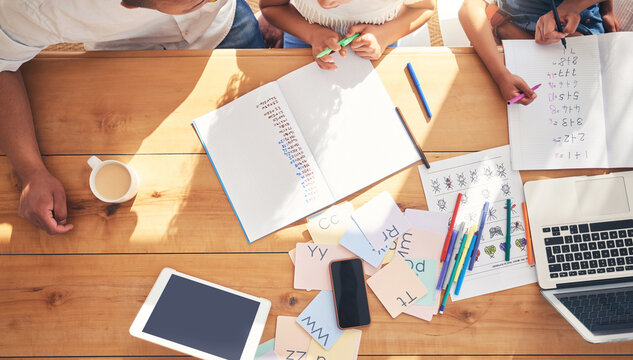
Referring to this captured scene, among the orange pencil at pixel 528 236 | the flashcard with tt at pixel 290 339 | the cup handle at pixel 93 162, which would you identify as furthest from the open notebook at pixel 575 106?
the cup handle at pixel 93 162

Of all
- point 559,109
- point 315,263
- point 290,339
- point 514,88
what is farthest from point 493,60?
point 290,339

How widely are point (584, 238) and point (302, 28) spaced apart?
0.80m

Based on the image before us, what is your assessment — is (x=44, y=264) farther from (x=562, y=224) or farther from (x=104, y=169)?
(x=562, y=224)

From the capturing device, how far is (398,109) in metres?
0.84

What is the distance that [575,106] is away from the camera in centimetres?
83

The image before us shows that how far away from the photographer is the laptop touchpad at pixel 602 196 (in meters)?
0.80

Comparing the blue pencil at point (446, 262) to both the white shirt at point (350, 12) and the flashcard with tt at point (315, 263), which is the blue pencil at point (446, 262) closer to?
the flashcard with tt at point (315, 263)

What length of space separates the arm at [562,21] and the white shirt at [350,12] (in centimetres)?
32

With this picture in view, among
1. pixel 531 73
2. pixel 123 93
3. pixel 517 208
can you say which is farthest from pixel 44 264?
pixel 531 73

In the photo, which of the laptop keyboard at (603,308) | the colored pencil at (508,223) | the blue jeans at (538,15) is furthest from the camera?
the blue jeans at (538,15)

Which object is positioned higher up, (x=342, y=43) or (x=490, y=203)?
(x=342, y=43)

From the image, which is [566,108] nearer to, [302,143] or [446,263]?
[446,263]

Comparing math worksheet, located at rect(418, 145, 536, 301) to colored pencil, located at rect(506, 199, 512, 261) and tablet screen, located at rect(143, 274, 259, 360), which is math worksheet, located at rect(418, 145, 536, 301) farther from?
tablet screen, located at rect(143, 274, 259, 360)

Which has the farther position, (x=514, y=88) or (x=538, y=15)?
(x=538, y=15)
